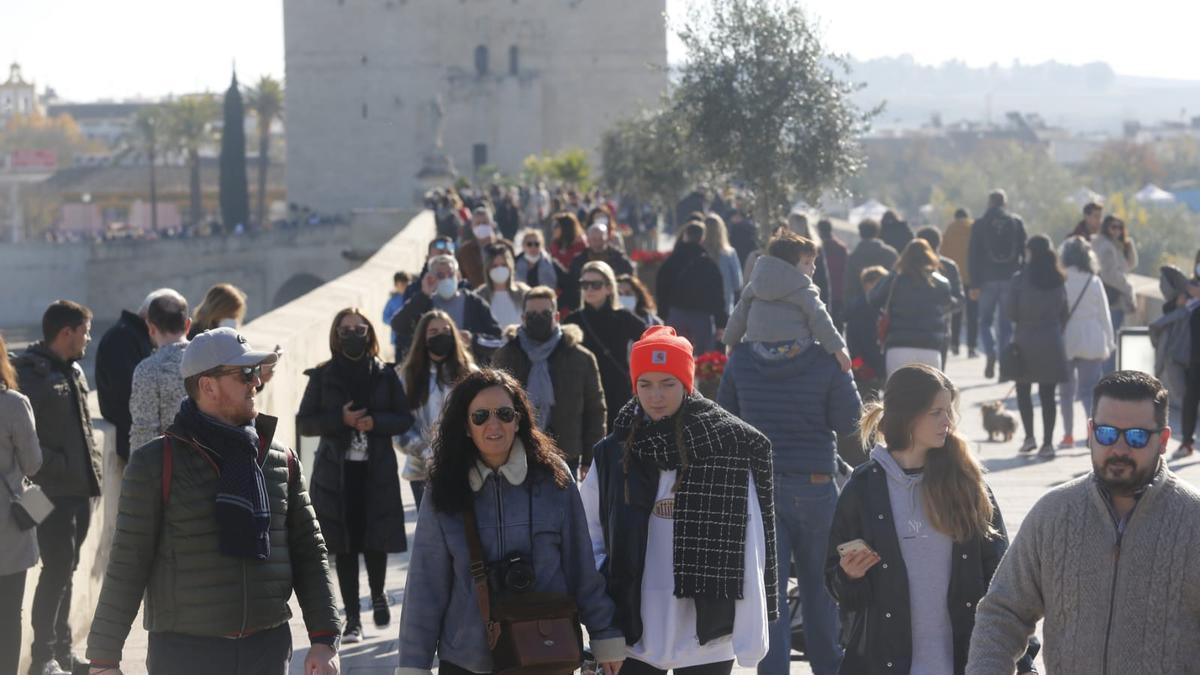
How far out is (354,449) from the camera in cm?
756

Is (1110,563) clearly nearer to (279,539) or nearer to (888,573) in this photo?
(888,573)

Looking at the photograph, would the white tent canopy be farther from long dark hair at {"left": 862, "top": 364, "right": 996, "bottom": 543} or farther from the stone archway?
long dark hair at {"left": 862, "top": 364, "right": 996, "bottom": 543}

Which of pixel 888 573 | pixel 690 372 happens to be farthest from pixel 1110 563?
pixel 690 372

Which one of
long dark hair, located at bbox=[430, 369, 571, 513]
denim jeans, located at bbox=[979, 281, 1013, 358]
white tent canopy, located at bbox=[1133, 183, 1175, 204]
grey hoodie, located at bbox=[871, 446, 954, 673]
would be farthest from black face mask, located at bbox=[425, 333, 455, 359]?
white tent canopy, located at bbox=[1133, 183, 1175, 204]

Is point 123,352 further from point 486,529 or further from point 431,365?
point 486,529

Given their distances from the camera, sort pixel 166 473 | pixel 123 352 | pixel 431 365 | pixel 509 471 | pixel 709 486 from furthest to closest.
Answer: pixel 431 365 → pixel 123 352 → pixel 709 486 → pixel 509 471 → pixel 166 473

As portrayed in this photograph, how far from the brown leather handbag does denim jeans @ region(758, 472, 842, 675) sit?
1.98m

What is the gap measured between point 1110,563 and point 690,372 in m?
1.57

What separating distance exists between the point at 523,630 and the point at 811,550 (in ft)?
7.69

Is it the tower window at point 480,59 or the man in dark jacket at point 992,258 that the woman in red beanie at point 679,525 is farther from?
the tower window at point 480,59

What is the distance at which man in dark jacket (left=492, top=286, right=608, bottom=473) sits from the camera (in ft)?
26.2

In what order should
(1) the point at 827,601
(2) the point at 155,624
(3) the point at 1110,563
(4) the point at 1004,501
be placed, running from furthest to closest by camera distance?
(4) the point at 1004,501
(1) the point at 827,601
(2) the point at 155,624
(3) the point at 1110,563

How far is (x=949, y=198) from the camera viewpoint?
108062mm

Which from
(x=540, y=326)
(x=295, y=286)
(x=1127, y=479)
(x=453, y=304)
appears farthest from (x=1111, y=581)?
(x=295, y=286)
